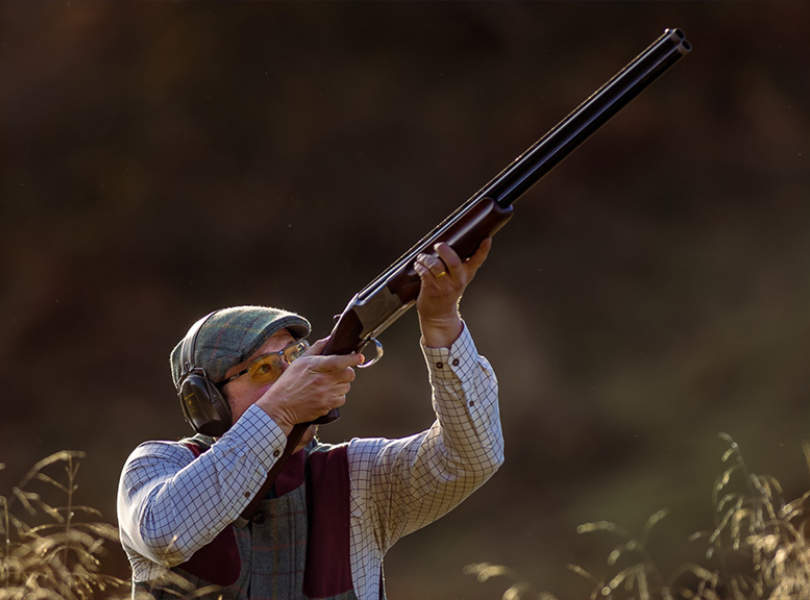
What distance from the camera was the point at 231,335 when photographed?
8.76ft

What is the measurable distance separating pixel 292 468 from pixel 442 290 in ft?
2.09

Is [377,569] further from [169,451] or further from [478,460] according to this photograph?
[169,451]

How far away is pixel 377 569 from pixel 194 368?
0.71 m

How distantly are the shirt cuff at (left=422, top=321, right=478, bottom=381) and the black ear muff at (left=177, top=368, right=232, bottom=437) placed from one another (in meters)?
0.58

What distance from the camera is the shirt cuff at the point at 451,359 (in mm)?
2381

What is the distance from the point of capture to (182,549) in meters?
2.27

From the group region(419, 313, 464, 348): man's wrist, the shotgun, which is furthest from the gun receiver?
region(419, 313, 464, 348): man's wrist

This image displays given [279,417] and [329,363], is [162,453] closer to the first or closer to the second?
[279,417]

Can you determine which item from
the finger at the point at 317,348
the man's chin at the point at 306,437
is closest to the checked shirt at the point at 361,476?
the man's chin at the point at 306,437

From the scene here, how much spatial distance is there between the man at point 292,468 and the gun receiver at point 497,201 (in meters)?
0.07

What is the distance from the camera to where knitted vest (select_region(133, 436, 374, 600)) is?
2.42 m

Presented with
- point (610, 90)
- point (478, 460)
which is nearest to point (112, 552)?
point (478, 460)

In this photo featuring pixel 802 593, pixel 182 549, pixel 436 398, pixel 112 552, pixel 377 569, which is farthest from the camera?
pixel 112 552

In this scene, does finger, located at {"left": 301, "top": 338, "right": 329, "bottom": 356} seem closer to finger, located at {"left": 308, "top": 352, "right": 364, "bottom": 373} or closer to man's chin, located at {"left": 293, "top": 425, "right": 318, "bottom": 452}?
finger, located at {"left": 308, "top": 352, "right": 364, "bottom": 373}
